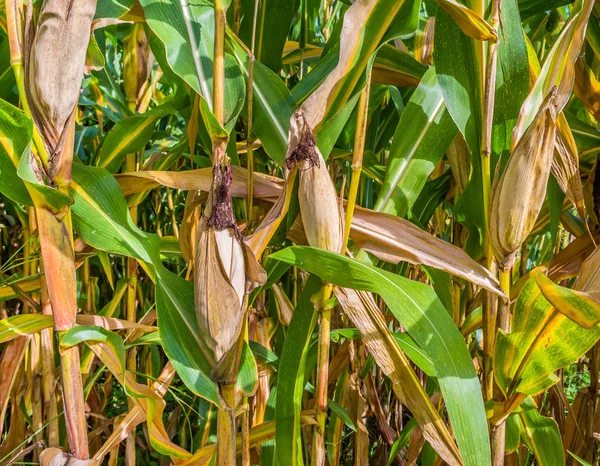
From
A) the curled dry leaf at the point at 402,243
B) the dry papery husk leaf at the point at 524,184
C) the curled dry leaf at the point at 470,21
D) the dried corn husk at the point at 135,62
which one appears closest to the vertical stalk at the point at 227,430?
the curled dry leaf at the point at 402,243

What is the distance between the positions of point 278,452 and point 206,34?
0.52 metres

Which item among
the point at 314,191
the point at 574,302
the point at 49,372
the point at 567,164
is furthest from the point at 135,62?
the point at 574,302

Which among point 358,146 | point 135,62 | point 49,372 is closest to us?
Result: point 358,146

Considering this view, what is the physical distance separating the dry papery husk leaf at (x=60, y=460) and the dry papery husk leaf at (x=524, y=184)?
0.50m

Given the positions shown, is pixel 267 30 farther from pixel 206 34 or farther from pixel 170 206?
pixel 170 206

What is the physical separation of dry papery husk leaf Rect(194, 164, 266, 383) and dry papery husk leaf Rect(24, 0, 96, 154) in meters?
0.17

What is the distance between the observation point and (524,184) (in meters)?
0.63

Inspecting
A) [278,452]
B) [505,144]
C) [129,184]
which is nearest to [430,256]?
[505,144]

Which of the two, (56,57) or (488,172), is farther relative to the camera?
(488,172)

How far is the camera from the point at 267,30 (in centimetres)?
92

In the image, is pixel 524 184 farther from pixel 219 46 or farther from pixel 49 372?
pixel 49 372

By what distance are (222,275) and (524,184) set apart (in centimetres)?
33

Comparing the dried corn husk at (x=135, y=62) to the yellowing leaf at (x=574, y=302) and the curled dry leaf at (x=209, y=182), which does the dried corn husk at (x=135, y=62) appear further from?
the yellowing leaf at (x=574, y=302)

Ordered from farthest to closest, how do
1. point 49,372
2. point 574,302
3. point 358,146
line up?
point 49,372
point 358,146
point 574,302
